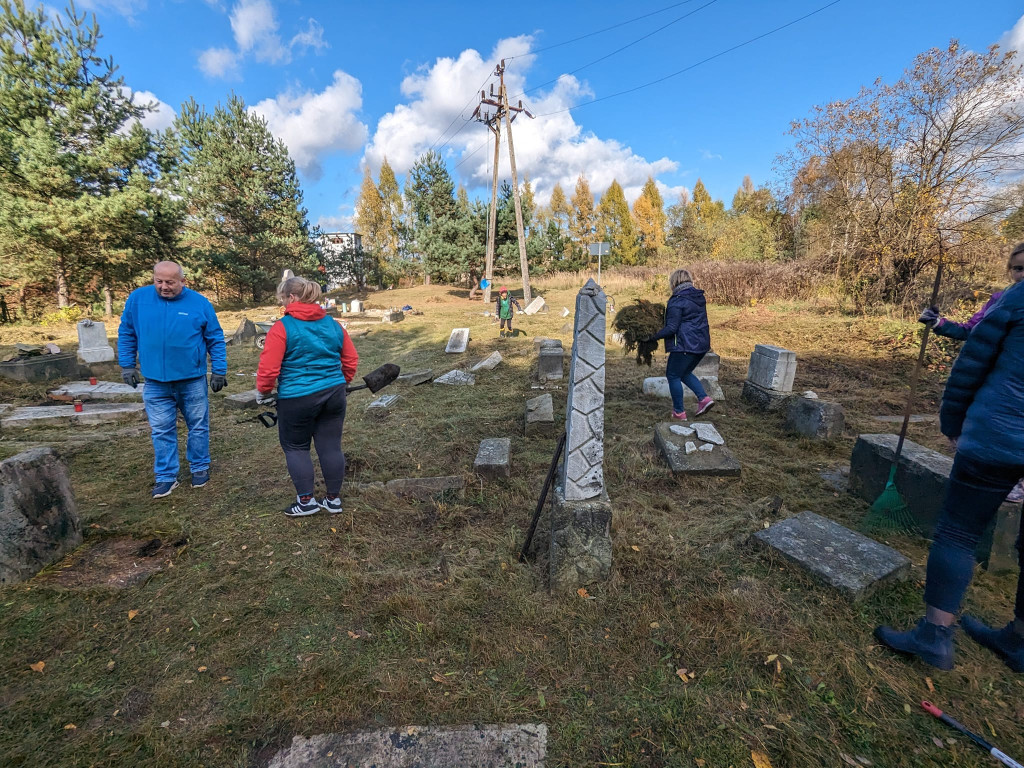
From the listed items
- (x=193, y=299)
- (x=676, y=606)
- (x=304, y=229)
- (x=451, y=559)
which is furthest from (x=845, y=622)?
(x=304, y=229)

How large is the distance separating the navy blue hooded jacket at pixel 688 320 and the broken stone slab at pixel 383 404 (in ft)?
12.3

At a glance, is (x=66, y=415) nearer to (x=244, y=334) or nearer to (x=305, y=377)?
(x=305, y=377)

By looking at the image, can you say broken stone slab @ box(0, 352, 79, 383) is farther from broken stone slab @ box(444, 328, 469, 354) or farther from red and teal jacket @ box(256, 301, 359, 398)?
red and teal jacket @ box(256, 301, 359, 398)

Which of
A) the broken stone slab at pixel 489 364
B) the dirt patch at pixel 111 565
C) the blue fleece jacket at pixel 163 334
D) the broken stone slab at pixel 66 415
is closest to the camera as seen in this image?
the dirt patch at pixel 111 565

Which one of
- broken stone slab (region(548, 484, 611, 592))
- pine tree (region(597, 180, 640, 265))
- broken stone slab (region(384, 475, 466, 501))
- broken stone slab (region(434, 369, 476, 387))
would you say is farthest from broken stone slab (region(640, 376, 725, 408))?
pine tree (region(597, 180, 640, 265))

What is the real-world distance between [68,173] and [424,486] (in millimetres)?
16236

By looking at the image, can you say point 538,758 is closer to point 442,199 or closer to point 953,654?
point 953,654

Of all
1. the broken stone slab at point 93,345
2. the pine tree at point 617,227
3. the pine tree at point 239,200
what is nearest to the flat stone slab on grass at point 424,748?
the broken stone slab at point 93,345

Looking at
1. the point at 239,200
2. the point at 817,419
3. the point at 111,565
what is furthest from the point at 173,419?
the point at 239,200

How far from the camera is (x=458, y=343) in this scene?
393 inches

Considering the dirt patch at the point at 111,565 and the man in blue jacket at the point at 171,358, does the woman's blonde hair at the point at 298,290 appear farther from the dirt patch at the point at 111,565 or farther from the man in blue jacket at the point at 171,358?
the dirt patch at the point at 111,565

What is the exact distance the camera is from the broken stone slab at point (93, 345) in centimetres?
829

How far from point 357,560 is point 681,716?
2.00 meters

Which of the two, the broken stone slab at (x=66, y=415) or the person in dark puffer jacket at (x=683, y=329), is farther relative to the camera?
the broken stone slab at (x=66, y=415)
